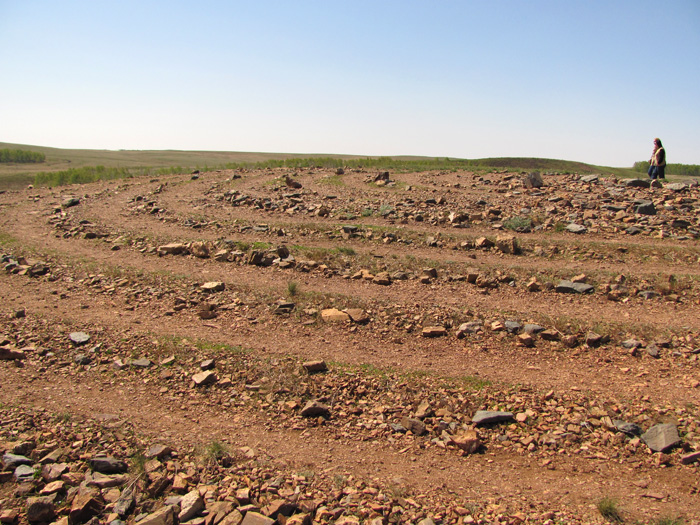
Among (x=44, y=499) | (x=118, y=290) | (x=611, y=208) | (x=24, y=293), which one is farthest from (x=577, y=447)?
(x=611, y=208)

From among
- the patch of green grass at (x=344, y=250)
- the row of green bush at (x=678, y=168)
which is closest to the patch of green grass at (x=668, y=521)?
the patch of green grass at (x=344, y=250)

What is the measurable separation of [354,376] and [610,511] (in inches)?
123

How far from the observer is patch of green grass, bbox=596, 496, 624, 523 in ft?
12.5

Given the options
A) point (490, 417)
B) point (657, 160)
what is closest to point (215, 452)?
point (490, 417)

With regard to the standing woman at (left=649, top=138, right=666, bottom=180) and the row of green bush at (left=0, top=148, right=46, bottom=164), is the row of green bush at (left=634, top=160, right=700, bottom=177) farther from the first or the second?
the row of green bush at (left=0, top=148, right=46, bottom=164)

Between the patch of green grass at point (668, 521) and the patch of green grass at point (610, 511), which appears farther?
the patch of green grass at point (610, 511)

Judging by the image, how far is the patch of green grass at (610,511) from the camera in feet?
12.5

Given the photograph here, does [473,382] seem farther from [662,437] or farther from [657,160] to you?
[657,160]

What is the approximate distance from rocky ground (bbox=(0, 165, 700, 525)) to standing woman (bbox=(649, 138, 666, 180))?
259 inches

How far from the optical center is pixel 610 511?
12.6 ft

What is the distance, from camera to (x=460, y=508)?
13.0 feet

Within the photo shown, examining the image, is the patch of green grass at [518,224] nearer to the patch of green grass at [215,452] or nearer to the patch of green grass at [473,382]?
the patch of green grass at [473,382]

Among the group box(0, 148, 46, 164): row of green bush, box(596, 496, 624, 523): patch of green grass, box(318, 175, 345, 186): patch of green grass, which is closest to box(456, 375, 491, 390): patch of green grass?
box(596, 496, 624, 523): patch of green grass

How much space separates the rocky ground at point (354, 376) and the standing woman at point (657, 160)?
6.58 m
